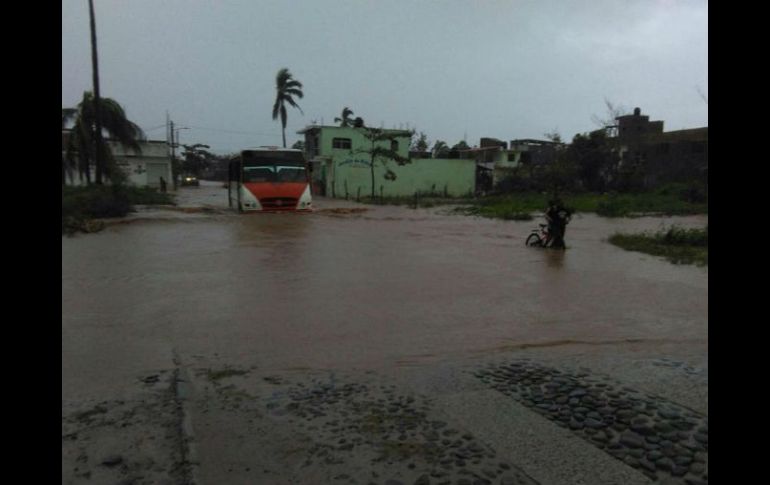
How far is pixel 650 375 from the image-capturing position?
4.86 metres

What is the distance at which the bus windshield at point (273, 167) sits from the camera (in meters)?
22.0

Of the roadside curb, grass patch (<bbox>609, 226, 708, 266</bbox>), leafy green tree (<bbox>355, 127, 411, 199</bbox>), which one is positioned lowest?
the roadside curb

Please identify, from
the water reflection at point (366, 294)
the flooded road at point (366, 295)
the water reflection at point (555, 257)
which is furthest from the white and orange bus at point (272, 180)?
the water reflection at point (555, 257)

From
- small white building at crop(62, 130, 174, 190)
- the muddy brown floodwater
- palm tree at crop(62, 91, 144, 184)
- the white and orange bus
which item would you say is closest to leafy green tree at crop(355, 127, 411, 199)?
palm tree at crop(62, 91, 144, 184)

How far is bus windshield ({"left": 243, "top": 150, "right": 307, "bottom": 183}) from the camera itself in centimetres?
2198

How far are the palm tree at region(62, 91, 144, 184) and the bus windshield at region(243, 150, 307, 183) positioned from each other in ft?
37.1

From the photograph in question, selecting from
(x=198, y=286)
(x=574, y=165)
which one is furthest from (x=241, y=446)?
(x=574, y=165)

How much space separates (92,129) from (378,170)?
18.7 meters

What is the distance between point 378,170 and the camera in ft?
140

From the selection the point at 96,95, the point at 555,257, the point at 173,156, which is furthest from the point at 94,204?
the point at 173,156

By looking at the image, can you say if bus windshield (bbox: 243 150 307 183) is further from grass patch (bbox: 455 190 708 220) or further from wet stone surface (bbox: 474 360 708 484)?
wet stone surface (bbox: 474 360 708 484)

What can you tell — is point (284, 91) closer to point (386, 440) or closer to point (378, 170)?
point (378, 170)
